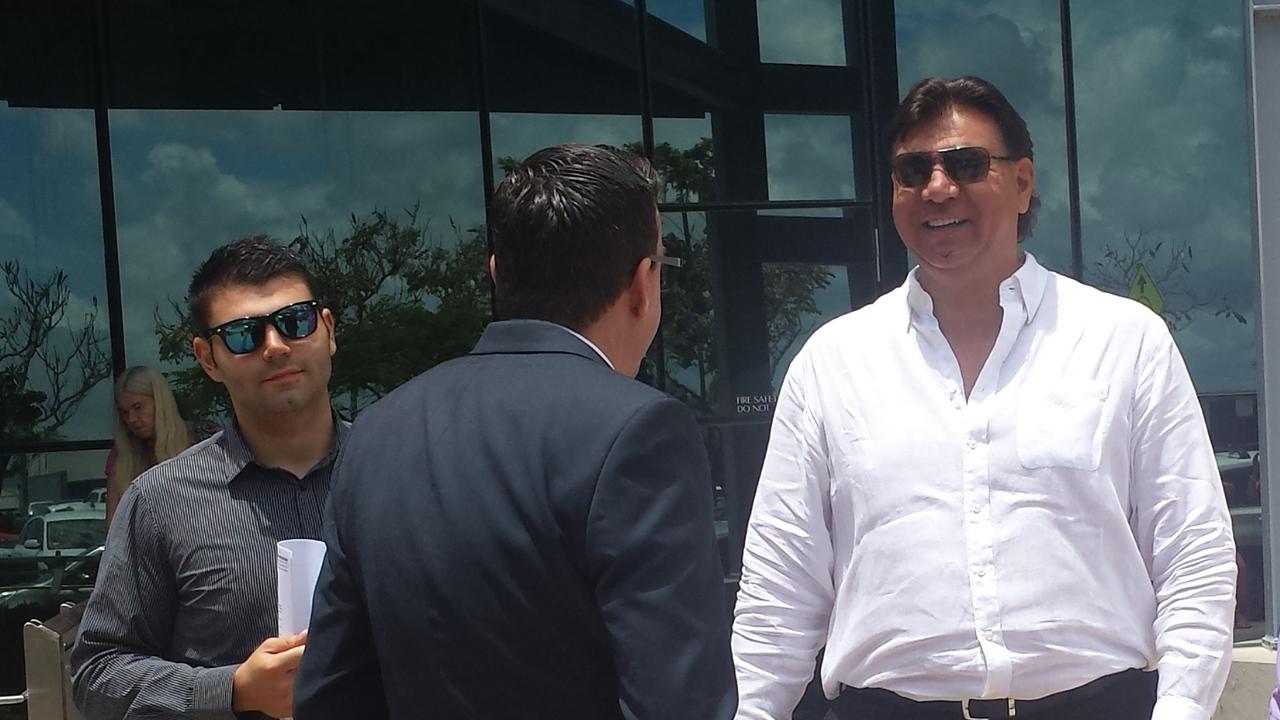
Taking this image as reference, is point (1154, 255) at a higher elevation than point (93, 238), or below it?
below

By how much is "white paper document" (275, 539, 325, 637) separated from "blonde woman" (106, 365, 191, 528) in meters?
3.66

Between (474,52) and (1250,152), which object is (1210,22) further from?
(474,52)

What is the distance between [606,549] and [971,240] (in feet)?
4.30

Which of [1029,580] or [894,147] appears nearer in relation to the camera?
[1029,580]

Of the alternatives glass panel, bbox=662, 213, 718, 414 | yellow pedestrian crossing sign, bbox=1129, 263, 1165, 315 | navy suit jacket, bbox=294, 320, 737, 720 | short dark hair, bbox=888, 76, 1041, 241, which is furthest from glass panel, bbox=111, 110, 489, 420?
navy suit jacket, bbox=294, 320, 737, 720

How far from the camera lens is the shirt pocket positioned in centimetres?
221

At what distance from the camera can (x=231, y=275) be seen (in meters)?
2.52

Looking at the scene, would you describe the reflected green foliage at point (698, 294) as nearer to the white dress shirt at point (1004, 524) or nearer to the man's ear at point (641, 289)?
the white dress shirt at point (1004, 524)

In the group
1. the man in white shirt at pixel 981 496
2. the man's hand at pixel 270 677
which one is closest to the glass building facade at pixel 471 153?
the man in white shirt at pixel 981 496

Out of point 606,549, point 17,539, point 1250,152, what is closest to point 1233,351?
point 1250,152

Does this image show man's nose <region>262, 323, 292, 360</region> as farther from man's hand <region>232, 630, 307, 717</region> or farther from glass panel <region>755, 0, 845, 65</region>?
glass panel <region>755, 0, 845, 65</region>

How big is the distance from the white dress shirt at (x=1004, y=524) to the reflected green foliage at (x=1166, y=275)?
4.17m

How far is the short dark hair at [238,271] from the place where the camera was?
252 cm

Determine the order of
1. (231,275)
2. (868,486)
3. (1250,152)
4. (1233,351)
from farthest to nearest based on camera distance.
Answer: (1233,351) < (1250,152) < (231,275) < (868,486)
